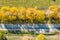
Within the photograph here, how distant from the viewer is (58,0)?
26.1 meters

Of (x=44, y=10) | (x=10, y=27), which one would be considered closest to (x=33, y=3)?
(x=44, y=10)

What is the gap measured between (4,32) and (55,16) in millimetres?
3796

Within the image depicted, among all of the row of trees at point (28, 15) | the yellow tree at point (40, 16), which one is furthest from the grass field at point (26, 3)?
the yellow tree at point (40, 16)

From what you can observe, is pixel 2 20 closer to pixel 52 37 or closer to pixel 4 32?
pixel 4 32

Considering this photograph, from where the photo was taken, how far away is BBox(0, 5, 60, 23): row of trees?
80.8ft

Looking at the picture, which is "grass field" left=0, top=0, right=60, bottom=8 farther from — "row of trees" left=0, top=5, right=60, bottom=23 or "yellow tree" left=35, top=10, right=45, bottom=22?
"yellow tree" left=35, top=10, right=45, bottom=22

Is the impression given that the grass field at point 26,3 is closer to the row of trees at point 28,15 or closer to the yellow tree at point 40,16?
the row of trees at point 28,15

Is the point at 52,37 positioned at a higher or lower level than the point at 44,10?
lower

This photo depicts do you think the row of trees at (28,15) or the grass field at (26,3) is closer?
the row of trees at (28,15)

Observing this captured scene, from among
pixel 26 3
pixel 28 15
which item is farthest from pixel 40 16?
pixel 26 3

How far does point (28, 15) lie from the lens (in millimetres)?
24625

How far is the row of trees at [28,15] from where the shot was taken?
→ 24.6 metres

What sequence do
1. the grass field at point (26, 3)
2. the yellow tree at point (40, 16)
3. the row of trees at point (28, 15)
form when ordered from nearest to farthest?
the row of trees at point (28, 15) → the yellow tree at point (40, 16) → the grass field at point (26, 3)

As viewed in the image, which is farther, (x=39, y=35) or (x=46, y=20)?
(x=46, y=20)
